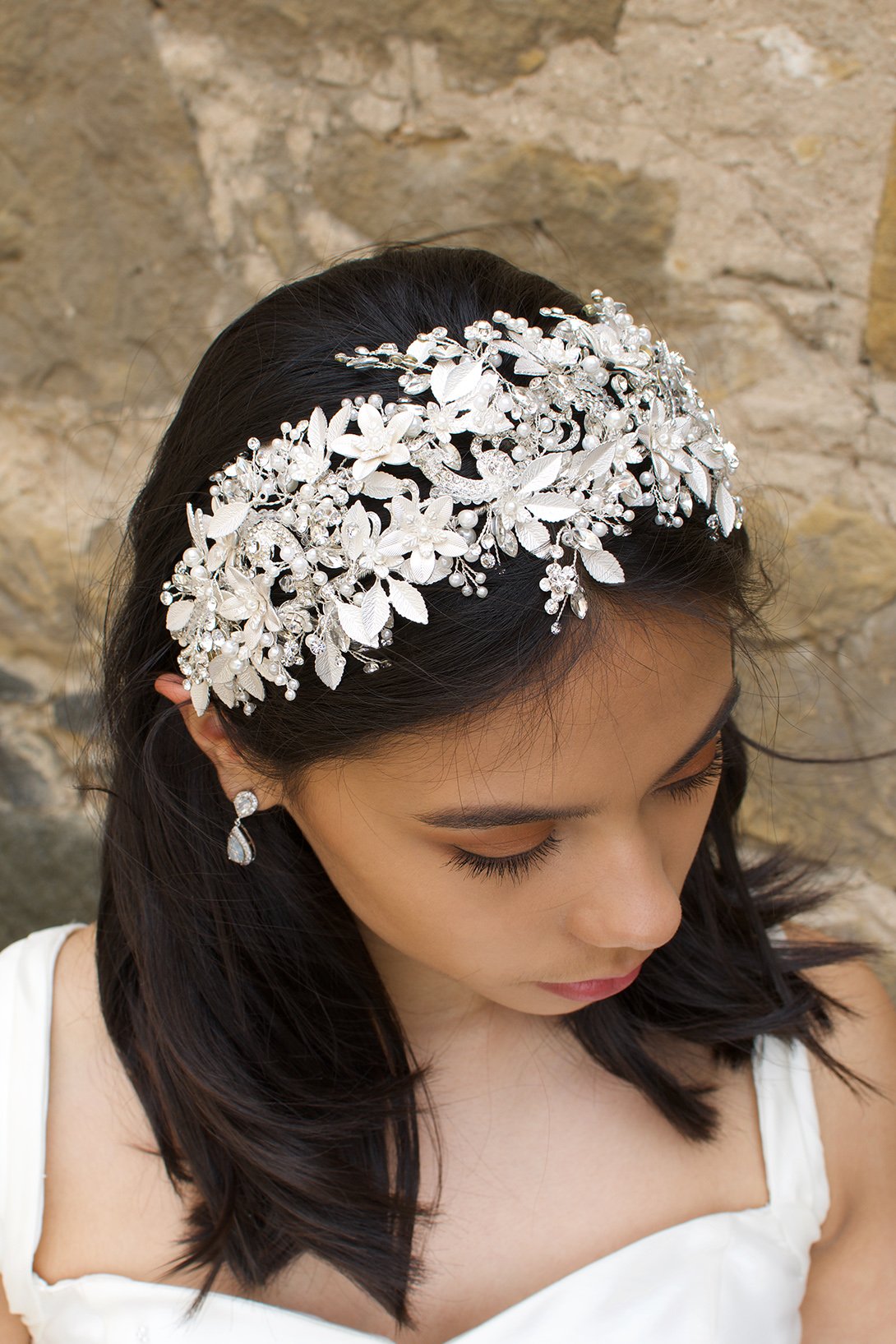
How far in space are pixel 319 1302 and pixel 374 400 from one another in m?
0.87

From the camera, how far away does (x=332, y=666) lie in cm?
78

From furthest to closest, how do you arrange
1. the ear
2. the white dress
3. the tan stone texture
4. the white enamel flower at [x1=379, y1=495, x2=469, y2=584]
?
the tan stone texture → the white dress → the ear → the white enamel flower at [x1=379, y1=495, x2=469, y2=584]

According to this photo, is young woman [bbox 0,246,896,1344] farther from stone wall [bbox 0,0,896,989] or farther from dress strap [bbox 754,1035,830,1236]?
stone wall [bbox 0,0,896,989]

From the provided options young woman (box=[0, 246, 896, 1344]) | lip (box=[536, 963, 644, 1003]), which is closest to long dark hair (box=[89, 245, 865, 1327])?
young woman (box=[0, 246, 896, 1344])

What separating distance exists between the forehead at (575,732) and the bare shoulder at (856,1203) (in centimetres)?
59

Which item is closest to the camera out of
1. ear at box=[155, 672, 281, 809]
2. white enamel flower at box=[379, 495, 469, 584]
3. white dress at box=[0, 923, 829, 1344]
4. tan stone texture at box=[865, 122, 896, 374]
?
white enamel flower at box=[379, 495, 469, 584]

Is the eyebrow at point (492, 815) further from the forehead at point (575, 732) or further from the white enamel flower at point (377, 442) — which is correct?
the white enamel flower at point (377, 442)

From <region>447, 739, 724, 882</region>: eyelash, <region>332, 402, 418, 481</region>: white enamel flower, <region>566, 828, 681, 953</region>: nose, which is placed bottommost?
<region>566, 828, 681, 953</region>: nose

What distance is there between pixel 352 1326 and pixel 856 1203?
543mm

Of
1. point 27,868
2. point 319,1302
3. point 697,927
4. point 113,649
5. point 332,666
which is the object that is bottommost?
point 27,868

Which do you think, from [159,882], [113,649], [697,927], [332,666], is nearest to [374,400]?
[332,666]

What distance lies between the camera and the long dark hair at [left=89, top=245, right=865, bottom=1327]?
0.78m

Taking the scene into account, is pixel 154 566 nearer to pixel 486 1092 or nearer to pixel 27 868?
pixel 486 1092

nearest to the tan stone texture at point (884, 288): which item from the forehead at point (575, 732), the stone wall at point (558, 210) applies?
the stone wall at point (558, 210)
